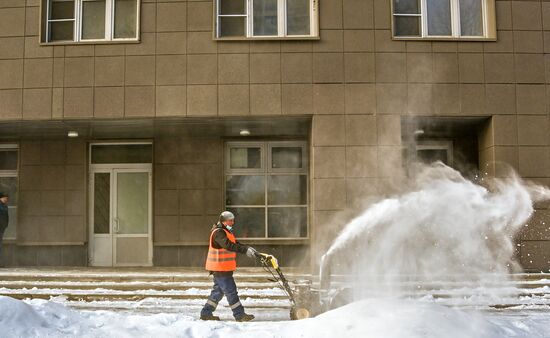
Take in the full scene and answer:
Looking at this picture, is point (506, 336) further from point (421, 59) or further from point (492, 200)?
point (421, 59)

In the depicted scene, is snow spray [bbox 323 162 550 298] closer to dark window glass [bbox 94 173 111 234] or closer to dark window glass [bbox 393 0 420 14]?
dark window glass [bbox 393 0 420 14]

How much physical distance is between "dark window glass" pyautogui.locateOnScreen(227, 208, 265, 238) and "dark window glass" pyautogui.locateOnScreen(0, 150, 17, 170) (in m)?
6.33

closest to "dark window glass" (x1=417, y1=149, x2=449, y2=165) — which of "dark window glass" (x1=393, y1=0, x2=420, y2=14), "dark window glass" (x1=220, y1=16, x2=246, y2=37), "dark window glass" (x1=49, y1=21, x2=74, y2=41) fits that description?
"dark window glass" (x1=393, y1=0, x2=420, y2=14)

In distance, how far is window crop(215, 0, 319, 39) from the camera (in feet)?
42.4

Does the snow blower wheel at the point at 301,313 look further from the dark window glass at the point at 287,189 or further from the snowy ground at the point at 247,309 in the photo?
the dark window glass at the point at 287,189

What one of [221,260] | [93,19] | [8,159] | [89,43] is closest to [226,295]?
[221,260]

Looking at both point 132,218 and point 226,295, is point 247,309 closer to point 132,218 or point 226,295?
point 226,295

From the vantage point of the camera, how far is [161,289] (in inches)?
456

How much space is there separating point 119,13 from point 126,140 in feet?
11.5

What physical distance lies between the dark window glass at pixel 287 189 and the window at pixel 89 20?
527cm

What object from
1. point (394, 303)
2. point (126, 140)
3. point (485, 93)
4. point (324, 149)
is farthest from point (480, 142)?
point (126, 140)

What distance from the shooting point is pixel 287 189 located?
47.9 ft

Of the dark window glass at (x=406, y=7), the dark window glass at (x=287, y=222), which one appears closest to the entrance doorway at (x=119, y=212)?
the dark window glass at (x=287, y=222)

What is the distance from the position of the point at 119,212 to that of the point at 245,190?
361 cm
